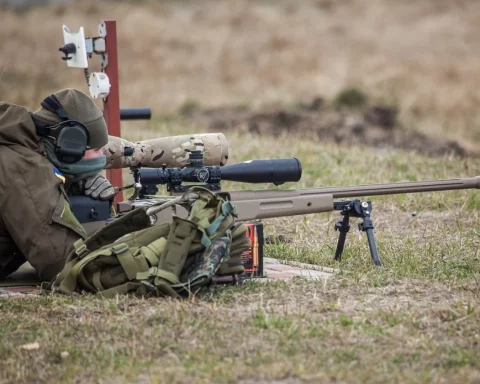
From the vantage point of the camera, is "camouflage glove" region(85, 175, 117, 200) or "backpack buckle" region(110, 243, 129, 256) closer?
"backpack buckle" region(110, 243, 129, 256)

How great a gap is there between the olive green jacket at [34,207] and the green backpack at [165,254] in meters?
0.13

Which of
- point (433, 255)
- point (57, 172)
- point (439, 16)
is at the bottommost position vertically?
point (433, 255)

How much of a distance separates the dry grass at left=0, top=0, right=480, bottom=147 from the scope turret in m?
10.4

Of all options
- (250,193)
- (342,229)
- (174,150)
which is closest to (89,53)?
(174,150)

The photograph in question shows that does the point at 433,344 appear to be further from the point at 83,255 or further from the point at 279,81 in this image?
the point at 279,81

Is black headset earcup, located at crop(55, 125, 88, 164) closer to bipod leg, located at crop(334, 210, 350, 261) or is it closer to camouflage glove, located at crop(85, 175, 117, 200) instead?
camouflage glove, located at crop(85, 175, 117, 200)

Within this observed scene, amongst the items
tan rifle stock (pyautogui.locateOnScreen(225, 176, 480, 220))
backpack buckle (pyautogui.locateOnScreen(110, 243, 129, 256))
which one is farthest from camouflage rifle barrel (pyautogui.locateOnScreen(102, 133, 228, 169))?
backpack buckle (pyautogui.locateOnScreen(110, 243, 129, 256))

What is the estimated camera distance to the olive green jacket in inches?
215

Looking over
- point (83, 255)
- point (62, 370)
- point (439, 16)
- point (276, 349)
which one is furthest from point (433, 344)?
point (439, 16)

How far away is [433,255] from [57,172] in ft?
8.52

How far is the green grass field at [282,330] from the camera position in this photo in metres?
4.09

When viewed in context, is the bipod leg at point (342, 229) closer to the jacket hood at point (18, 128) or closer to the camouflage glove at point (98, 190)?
the camouflage glove at point (98, 190)

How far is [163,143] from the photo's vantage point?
260 inches

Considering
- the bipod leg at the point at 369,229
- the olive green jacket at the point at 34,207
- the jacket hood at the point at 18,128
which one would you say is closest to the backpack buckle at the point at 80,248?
the olive green jacket at the point at 34,207
